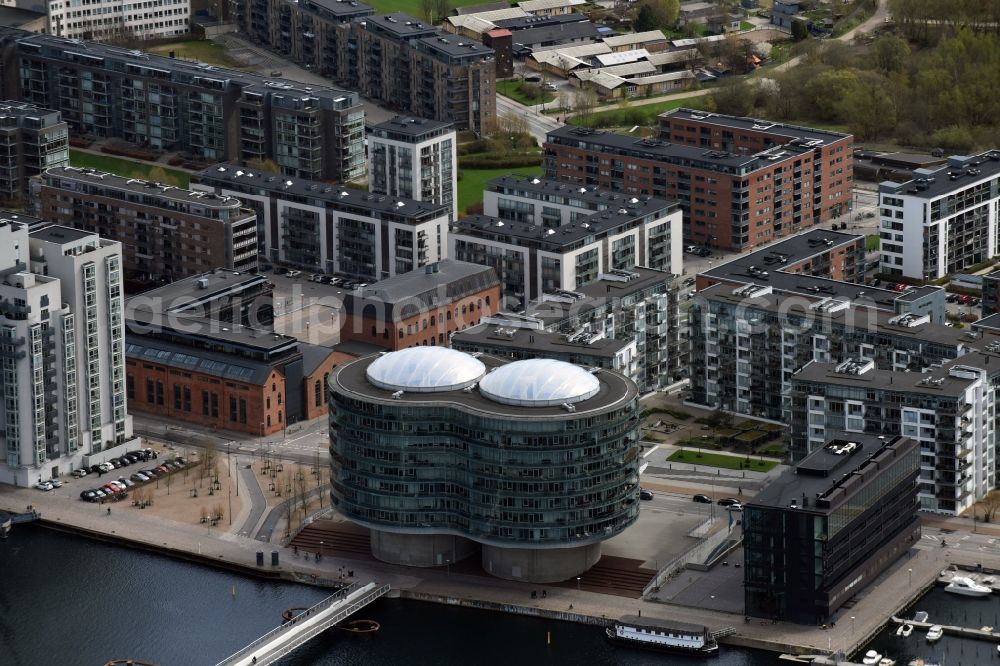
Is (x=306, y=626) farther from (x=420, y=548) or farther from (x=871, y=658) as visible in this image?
(x=871, y=658)

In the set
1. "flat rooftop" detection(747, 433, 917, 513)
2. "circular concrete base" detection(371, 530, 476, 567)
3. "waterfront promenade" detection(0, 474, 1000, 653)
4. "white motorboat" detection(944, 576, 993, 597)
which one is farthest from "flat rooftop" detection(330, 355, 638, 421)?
"white motorboat" detection(944, 576, 993, 597)

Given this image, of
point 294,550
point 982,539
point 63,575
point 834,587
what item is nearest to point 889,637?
point 834,587

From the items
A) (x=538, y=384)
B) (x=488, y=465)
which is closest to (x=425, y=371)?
(x=538, y=384)

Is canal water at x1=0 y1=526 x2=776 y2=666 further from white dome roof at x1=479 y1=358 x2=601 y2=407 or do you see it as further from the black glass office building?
white dome roof at x1=479 y1=358 x2=601 y2=407

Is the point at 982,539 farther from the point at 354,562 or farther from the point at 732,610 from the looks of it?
the point at 354,562

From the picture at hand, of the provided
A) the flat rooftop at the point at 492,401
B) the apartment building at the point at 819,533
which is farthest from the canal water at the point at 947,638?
the flat rooftop at the point at 492,401

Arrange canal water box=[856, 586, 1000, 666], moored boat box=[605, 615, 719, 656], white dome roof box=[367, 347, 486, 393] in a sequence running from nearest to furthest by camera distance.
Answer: canal water box=[856, 586, 1000, 666] < moored boat box=[605, 615, 719, 656] < white dome roof box=[367, 347, 486, 393]

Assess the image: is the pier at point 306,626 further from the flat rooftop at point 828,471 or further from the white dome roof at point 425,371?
the flat rooftop at point 828,471
